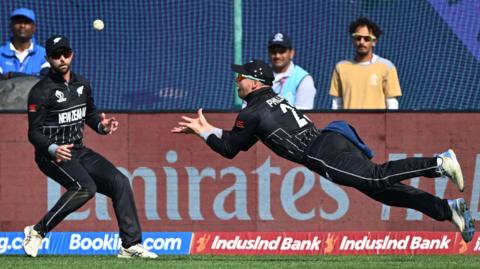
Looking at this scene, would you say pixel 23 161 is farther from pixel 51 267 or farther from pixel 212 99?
pixel 212 99

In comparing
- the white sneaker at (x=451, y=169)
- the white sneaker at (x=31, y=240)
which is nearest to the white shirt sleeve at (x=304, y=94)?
the white sneaker at (x=31, y=240)

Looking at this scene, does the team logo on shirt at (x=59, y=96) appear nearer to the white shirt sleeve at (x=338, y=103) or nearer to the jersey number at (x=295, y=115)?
the jersey number at (x=295, y=115)

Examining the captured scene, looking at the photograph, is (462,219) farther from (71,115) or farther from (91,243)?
(91,243)

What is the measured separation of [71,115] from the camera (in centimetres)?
1196

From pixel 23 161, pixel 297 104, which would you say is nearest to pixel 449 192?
pixel 297 104

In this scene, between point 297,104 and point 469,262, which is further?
point 297,104

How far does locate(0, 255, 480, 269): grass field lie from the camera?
10.8 metres

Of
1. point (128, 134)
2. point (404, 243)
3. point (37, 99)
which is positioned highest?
point (37, 99)

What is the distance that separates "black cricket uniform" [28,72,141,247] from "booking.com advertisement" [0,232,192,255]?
6.07ft

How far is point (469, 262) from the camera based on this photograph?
11352mm

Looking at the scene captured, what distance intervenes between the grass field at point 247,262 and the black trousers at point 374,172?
1.88 feet

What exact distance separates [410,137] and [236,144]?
3.46 metres

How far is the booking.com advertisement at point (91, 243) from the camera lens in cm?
1370

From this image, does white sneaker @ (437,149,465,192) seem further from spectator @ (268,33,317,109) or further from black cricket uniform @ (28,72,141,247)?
spectator @ (268,33,317,109)
